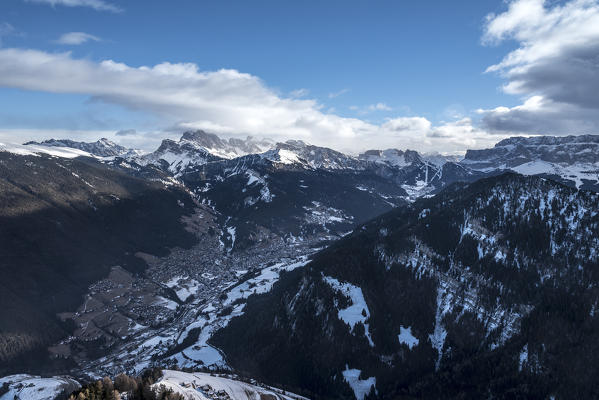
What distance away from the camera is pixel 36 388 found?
610 ft

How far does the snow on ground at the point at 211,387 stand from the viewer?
431 ft

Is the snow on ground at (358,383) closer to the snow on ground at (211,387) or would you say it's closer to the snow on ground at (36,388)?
the snow on ground at (211,387)

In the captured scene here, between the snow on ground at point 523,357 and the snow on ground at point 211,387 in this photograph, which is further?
the snow on ground at point 523,357

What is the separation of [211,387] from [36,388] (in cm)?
9855

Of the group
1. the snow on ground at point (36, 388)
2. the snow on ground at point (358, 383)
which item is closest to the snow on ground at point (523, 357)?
the snow on ground at point (358, 383)

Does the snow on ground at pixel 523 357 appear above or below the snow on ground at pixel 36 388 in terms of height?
above

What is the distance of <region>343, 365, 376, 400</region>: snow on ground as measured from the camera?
189750 mm

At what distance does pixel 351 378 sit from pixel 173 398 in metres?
106

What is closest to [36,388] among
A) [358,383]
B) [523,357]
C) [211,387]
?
[211,387]

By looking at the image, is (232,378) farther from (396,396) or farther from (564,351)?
(564,351)

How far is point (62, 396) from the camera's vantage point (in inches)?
6880

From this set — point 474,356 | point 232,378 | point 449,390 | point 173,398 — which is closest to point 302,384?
point 232,378

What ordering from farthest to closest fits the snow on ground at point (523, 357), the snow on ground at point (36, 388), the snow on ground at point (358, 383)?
1. the snow on ground at point (358, 383)
2. the snow on ground at point (523, 357)
3. the snow on ground at point (36, 388)

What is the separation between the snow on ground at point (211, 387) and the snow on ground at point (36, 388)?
221ft
